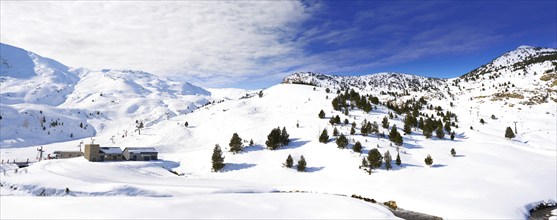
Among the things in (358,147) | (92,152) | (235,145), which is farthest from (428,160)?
(92,152)

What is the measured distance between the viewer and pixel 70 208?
24953mm

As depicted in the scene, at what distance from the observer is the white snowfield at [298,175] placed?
29828 millimetres

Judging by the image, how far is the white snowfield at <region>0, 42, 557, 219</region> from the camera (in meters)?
29.8

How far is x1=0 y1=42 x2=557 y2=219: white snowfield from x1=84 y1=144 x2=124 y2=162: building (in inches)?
106

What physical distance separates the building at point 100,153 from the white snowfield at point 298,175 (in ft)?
8.86

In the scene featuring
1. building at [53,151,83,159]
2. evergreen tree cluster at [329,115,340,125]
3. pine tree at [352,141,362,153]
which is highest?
evergreen tree cluster at [329,115,340,125]

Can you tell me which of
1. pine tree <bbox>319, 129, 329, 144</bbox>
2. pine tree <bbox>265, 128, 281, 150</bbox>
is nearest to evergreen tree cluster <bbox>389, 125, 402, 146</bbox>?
pine tree <bbox>319, 129, 329, 144</bbox>

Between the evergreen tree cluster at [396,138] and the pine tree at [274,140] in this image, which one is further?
the pine tree at [274,140]

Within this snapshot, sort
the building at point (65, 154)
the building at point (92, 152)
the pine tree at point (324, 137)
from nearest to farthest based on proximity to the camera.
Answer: the pine tree at point (324, 137), the building at point (92, 152), the building at point (65, 154)

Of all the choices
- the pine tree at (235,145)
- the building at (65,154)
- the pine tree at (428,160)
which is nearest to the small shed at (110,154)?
the building at (65,154)

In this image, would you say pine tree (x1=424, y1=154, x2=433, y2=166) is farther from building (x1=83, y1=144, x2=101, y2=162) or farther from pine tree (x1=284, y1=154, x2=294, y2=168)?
building (x1=83, y1=144, x2=101, y2=162)

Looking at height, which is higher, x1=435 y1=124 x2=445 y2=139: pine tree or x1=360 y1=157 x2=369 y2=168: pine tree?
x1=435 y1=124 x2=445 y2=139: pine tree

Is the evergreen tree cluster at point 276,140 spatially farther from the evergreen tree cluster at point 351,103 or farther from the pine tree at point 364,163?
the evergreen tree cluster at point 351,103

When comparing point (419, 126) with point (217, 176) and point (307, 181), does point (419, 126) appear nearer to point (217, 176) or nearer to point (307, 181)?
point (307, 181)
